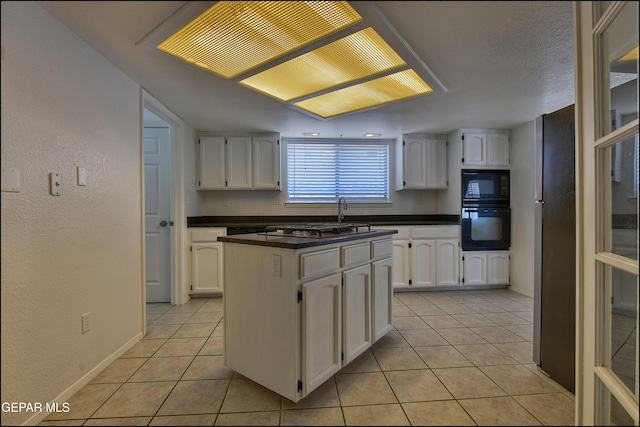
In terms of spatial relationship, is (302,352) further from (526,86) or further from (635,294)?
(526,86)

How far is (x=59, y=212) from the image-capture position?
149cm

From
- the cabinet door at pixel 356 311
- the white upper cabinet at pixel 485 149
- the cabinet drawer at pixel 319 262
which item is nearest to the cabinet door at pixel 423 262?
the white upper cabinet at pixel 485 149

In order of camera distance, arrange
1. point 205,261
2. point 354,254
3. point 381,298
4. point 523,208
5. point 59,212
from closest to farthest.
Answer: point 59,212 → point 354,254 → point 381,298 → point 205,261 → point 523,208

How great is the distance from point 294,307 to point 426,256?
2608 mm

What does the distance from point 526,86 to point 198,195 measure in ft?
12.4

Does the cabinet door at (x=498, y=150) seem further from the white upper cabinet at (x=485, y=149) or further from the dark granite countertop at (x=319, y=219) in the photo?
the dark granite countertop at (x=319, y=219)

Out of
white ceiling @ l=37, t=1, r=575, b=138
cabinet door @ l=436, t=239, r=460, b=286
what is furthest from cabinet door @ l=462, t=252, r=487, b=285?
white ceiling @ l=37, t=1, r=575, b=138

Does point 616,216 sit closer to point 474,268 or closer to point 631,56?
point 631,56

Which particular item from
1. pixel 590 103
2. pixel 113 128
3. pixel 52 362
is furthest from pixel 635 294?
pixel 113 128

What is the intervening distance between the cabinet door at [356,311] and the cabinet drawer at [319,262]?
0.42 feet

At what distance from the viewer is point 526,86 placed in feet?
7.42

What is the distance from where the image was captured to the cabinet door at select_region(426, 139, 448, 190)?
3779 mm
